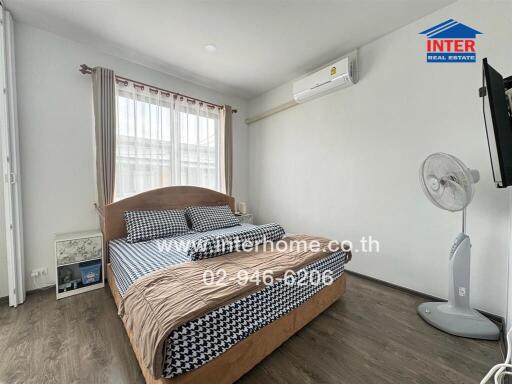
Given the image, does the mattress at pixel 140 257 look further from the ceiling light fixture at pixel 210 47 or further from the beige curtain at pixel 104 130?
the ceiling light fixture at pixel 210 47

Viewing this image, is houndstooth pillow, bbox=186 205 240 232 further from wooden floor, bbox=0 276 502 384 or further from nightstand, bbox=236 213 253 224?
wooden floor, bbox=0 276 502 384

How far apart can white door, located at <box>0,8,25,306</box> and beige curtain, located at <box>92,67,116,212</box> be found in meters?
0.63

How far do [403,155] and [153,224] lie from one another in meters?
2.87

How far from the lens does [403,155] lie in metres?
2.31

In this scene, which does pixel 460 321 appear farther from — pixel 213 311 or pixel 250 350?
pixel 213 311

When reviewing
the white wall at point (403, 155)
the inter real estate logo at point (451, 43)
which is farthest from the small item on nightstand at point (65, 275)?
the inter real estate logo at point (451, 43)

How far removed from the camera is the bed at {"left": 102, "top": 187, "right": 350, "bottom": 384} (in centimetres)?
102

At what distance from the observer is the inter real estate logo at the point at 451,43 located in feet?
6.25

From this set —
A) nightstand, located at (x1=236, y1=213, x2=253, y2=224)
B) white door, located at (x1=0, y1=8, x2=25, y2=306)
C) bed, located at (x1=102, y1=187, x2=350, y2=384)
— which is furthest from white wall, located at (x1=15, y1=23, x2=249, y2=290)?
nightstand, located at (x1=236, y1=213, x2=253, y2=224)

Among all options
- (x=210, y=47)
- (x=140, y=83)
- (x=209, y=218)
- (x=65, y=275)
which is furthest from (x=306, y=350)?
(x=140, y=83)

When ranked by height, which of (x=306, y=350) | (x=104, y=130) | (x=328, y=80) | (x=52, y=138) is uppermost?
(x=328, y=80)

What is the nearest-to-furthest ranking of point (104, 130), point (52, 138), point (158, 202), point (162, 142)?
1. point (52, 138)
2. point (104, 130)
3. point (158, 202)
4. point (162, 142)

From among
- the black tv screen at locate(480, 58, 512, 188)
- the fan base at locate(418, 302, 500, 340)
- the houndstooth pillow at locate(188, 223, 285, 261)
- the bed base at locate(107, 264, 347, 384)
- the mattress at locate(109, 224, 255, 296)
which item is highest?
the black tv screen at locate(480, 58, 512, 188)

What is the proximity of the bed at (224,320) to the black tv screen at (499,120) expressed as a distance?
1265 mm
